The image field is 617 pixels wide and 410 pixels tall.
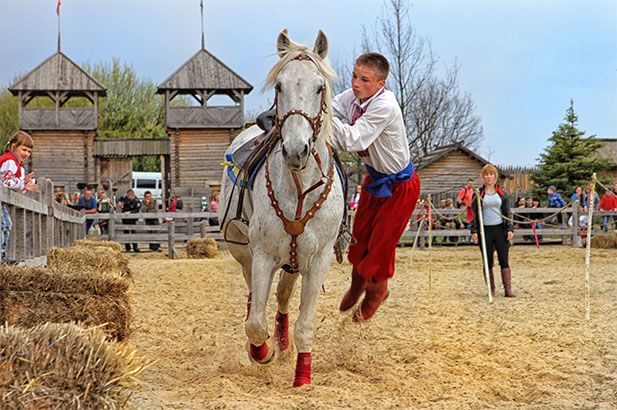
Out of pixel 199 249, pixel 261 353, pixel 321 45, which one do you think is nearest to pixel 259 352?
pixel 261 353

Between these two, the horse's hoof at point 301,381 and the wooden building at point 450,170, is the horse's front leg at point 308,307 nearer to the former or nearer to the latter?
the horse's hoof at point 301,381

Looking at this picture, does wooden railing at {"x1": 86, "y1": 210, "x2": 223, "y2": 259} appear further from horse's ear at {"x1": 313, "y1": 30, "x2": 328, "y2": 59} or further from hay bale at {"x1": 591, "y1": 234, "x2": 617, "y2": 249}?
horse's ear at {"x1": 313, "y1": 30, "x2": 328, "y2": 59}

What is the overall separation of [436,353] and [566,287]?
6.23m

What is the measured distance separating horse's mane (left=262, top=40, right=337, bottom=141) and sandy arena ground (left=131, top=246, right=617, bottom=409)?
1783 millimetres

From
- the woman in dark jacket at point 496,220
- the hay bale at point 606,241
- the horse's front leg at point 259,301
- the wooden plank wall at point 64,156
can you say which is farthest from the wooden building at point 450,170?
the horse's front leg at point 259,301

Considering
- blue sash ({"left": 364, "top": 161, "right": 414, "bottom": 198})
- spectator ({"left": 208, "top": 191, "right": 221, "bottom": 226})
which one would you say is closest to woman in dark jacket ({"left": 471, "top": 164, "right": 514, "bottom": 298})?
blue sash ({"left": 364, "top": 161, "right": 414, "bottom": 198})

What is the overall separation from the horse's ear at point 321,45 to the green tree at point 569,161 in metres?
32.2

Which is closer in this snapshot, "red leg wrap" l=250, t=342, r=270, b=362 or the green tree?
"red leg wrap" l=250, t=342, r=270, b=362

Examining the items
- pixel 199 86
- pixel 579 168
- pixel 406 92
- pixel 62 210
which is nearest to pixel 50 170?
pixel 199 86

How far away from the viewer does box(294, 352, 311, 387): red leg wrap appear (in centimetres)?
531

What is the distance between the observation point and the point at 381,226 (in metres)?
6.28

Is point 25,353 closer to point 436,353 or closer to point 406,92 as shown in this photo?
point 436,353

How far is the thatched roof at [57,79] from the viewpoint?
45.4 m

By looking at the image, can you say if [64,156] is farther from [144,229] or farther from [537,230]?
[537,230]
